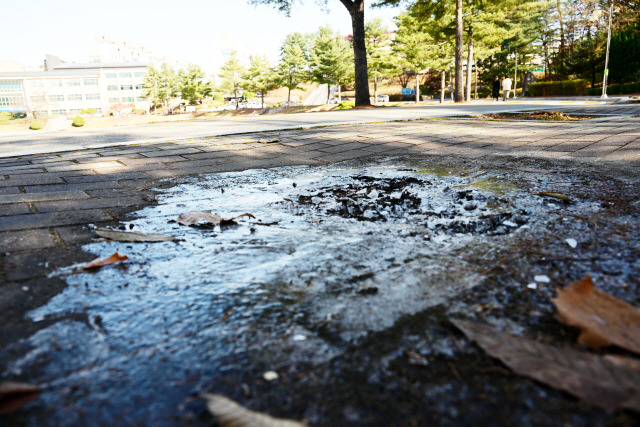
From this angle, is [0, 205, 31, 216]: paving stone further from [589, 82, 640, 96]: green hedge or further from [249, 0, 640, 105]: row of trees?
[589, 82, 640, 96]: green hedge

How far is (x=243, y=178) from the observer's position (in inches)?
128

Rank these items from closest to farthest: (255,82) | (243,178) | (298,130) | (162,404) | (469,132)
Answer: (162,404)
(243,178)
(469,132)
(298,130)
(255,82)

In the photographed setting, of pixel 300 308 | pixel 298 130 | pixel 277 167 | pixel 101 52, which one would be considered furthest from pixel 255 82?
pixel 101 52

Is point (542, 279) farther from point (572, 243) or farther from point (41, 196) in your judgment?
point (41, 196)

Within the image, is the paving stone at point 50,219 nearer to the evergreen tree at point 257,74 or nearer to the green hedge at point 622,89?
the green hedge at point 622,89

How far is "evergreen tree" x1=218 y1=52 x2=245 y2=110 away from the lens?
46.1 meters

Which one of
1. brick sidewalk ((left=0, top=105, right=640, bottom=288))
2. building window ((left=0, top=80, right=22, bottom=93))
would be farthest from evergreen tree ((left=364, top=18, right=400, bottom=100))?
building window ((left=0, top=80, right=22, bottom=93))

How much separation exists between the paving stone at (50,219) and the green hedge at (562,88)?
34.8m

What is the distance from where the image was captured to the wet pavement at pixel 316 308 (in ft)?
2.61

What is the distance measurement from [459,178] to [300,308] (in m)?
2.09

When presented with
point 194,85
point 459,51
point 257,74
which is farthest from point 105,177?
point 194,85

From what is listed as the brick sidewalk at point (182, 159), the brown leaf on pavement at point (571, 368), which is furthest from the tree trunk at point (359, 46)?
the brown leaf on pavement at point (571, 368)

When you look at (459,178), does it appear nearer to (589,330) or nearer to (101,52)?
(589,330)

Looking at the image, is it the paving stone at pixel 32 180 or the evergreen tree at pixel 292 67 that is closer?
the paving stone at pixel 32 180
